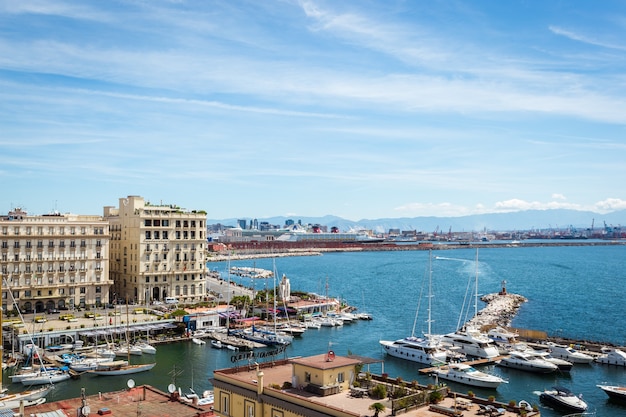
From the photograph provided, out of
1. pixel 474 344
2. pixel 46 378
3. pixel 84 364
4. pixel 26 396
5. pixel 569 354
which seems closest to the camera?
pixel 26 396

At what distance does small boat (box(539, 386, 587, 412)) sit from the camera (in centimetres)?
3719

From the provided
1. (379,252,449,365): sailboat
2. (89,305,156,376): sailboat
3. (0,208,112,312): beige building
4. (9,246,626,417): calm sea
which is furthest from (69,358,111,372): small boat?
(379,252,449,365): sailboat

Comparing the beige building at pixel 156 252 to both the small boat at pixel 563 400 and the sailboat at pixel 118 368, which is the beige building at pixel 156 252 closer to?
→ the sailboat at pixel 118 368

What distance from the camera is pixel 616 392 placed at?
3969 cm

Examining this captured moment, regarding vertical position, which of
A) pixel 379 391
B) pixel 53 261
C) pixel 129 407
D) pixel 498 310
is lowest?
pixel 498 310

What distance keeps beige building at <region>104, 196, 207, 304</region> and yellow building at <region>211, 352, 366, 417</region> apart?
4877 centimetres

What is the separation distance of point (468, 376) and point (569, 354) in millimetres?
12200

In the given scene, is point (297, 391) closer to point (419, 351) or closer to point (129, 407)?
point (129, 407)

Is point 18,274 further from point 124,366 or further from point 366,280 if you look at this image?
point 366,280

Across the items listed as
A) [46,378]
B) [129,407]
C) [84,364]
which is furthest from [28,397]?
[129,407]

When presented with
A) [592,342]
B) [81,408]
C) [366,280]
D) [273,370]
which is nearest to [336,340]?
[592,342]

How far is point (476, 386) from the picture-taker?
42719mm

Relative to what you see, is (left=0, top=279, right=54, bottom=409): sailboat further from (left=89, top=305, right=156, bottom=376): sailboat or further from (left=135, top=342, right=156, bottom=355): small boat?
(left=135, top=342, right=156, bottom=355): small boat

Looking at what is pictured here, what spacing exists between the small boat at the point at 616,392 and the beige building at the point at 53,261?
49255mm
